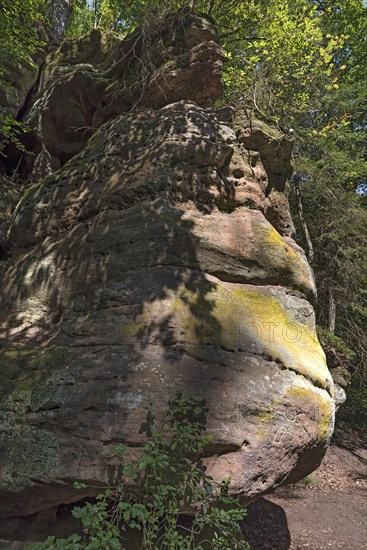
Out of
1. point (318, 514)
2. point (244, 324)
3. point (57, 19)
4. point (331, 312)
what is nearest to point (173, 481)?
point (244, 324)

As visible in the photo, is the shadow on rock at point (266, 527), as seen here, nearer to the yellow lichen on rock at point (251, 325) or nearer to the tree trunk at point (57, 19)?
the yellow lichen on rock at point (251, 325)

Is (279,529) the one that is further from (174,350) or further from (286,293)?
(174,350)

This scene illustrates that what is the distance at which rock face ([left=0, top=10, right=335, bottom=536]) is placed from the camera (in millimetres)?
3354

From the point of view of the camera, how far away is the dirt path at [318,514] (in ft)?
21.0

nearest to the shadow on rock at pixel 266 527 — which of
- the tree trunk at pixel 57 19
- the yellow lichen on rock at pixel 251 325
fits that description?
the yellow lichen on rock at pixel 251 325

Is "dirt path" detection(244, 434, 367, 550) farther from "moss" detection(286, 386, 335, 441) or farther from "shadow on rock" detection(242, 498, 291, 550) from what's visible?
"moss" detection(286, 386, 335, 441)

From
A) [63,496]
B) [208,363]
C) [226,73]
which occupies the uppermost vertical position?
[226,73]

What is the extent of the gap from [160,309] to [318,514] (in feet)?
21.1

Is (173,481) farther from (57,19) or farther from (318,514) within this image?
(57,19)

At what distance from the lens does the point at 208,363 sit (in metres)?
3.61

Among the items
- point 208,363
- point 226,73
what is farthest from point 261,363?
point 226,73

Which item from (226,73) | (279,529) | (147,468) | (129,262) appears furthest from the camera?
(226,73)

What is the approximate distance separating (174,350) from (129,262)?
4.07 ft

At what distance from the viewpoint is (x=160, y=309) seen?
391 cm
